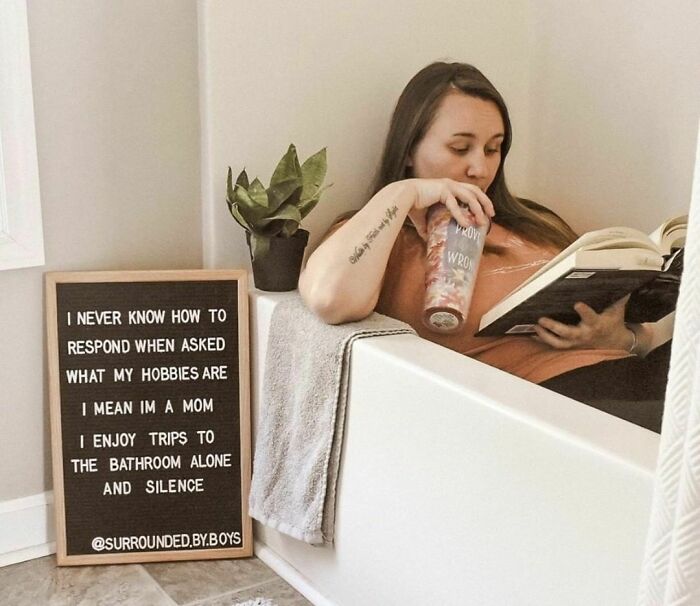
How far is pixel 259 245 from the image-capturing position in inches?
71.6

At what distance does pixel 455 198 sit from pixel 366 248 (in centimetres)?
22

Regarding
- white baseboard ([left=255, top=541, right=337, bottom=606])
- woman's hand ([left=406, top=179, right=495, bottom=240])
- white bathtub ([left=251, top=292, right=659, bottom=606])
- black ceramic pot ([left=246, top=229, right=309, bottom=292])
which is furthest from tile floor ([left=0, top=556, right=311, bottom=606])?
woman's hand ([left=406, top=179, right=495, bottom=240])

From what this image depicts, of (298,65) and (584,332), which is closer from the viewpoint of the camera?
(584,332)

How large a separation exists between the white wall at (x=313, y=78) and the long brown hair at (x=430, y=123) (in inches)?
4.0

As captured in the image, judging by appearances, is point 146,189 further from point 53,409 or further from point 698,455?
point 698,455

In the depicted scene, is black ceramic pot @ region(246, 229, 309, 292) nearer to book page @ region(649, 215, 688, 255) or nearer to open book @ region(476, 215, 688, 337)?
open book @ region(476, 215, 688, 337)

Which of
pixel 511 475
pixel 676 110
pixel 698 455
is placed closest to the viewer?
pixel 698 455

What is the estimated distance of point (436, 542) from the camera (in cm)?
144

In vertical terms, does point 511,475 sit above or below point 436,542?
above

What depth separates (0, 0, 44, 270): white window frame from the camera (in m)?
1.71

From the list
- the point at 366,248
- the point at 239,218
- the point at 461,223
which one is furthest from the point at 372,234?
the point at 239,218

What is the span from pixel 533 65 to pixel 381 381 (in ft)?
3.86

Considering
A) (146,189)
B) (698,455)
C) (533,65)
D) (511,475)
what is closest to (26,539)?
(146,189)

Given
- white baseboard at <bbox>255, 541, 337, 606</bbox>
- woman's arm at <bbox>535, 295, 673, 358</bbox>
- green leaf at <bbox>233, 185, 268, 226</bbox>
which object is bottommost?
white baseboard at <bbox>255, 541, 337, 606</bbox>
